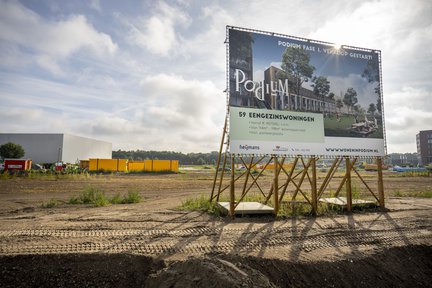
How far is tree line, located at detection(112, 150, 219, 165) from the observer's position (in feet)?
359

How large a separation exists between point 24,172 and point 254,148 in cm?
2921

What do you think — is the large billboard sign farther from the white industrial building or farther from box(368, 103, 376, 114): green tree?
the white industrial building

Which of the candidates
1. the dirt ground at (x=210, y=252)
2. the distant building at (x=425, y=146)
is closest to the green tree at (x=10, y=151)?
the dirt ground at (x=210, y=252)

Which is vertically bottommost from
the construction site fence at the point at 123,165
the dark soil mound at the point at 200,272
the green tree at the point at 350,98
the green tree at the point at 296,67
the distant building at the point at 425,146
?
the dark soil mound at the point at 200,272

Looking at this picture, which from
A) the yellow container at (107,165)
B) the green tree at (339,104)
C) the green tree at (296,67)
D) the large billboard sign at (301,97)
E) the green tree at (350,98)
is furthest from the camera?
the yellow container at (107,165)

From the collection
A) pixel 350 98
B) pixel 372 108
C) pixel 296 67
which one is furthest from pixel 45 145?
pixel 372 108

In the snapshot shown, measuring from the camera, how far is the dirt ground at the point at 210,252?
4.19m

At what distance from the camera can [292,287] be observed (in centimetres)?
440

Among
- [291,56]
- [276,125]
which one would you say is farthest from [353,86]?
[276,125]

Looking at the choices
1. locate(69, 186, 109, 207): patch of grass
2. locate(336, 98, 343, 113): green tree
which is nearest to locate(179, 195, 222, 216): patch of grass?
locate(69, 186, 109, 207): patch of grass

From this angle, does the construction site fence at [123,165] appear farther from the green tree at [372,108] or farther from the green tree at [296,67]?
the green tree at [372,108]

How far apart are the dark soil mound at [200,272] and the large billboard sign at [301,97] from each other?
4.38m

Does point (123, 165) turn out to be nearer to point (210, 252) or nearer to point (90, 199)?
point (90, 199)

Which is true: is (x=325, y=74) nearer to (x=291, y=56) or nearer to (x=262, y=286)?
(x=291, y=56)
